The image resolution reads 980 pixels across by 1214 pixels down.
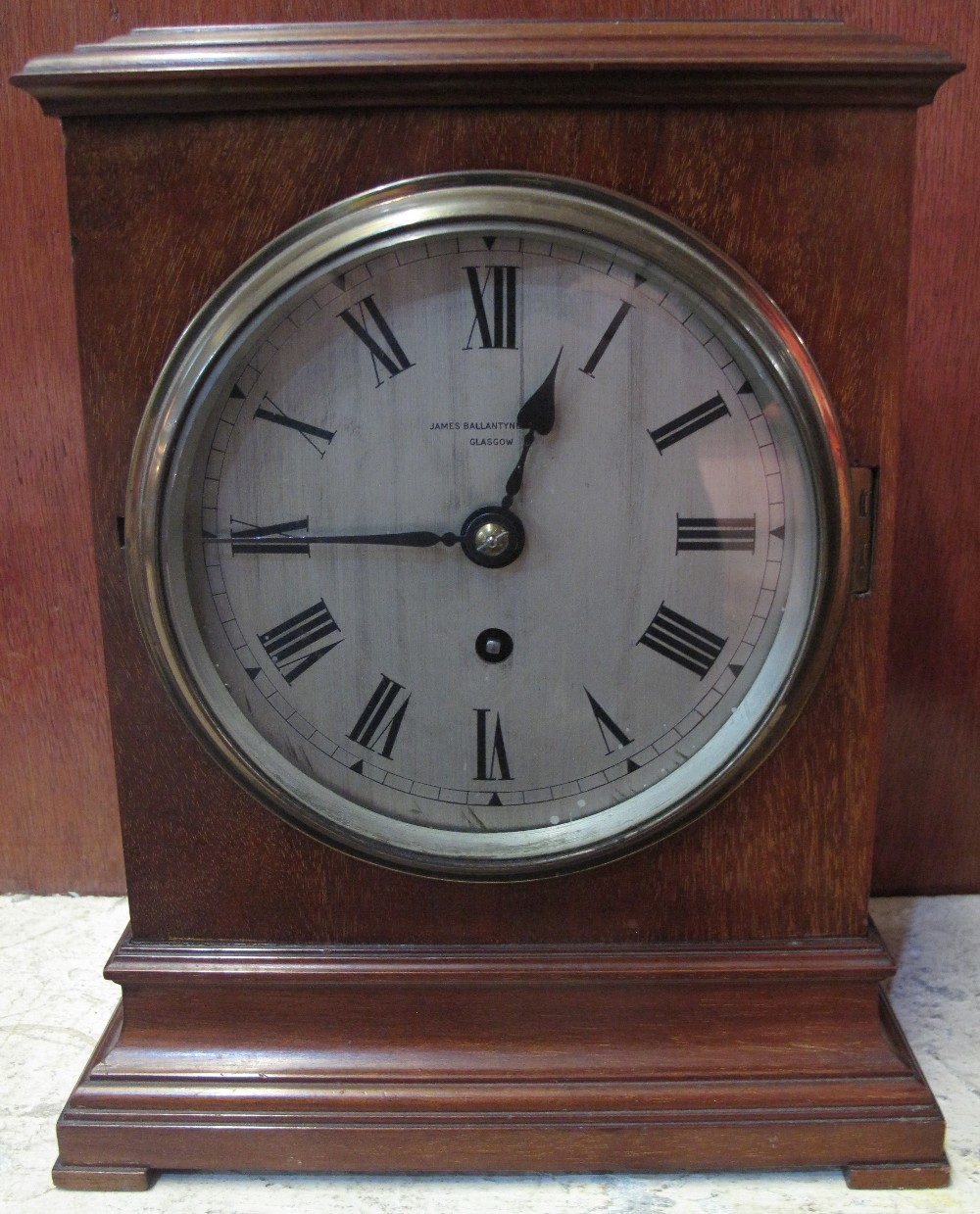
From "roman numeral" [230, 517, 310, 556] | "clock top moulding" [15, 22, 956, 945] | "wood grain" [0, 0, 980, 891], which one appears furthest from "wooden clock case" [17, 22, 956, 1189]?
"wood grain" [0, 0, 980, 891]

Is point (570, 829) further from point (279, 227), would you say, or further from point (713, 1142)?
point (279, 227)

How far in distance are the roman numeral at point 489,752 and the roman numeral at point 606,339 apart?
30cm

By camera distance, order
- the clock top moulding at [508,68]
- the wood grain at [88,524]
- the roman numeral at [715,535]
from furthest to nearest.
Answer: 1. the wood grain at [88,524]
2. the roman numeral at [715,535]
3. the clock top moulding at [508,68]

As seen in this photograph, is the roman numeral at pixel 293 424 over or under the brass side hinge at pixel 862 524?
over

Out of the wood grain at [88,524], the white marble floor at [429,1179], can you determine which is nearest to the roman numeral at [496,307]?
the wood grain at [88,524]

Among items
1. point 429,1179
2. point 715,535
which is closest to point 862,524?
point 715,535

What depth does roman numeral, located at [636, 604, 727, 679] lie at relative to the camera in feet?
3.30

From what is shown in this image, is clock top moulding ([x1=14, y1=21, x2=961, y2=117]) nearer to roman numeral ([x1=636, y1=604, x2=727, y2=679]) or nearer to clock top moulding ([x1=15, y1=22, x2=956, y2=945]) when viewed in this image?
clock top moulding ([x1=15, y1=22, x2=956, y2=945])

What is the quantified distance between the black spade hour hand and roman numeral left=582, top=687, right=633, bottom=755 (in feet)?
0.66

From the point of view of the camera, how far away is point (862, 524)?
979mm

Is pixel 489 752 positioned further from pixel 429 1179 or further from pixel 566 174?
pixel 566 174

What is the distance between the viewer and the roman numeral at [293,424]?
977 millimetres

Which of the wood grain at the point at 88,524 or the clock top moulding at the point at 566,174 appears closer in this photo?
the clock top moulding at the point at 566,174

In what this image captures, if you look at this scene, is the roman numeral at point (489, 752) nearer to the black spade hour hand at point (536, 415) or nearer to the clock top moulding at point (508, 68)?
the black spade hour hand at point (536, 415)
